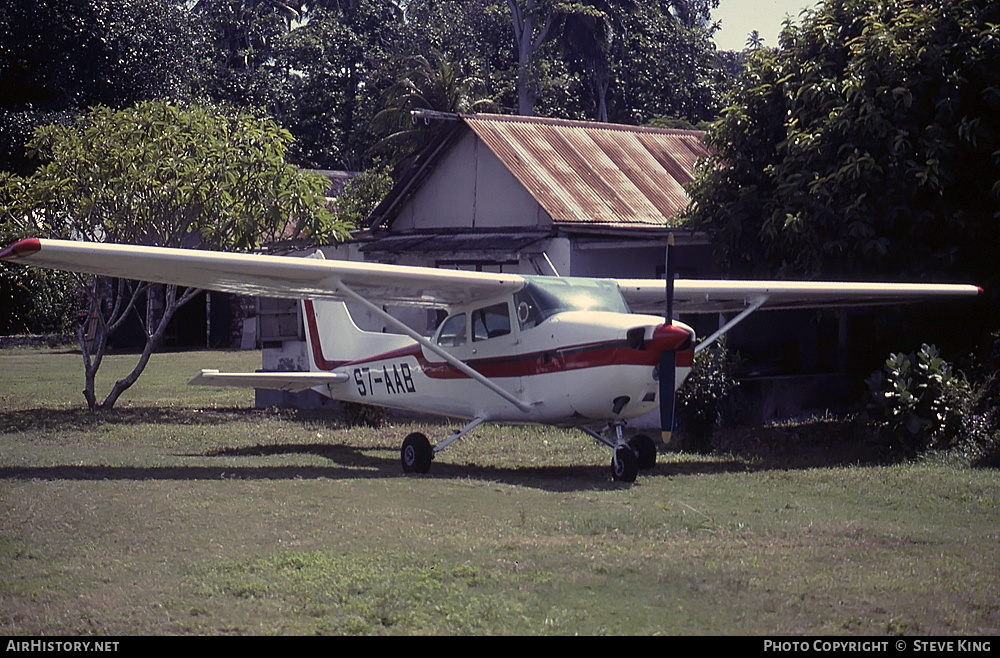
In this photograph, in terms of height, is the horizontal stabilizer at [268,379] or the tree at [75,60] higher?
the tree at [75,60]

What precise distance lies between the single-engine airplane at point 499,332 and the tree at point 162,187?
546 cm

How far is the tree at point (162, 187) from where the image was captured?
744 inches

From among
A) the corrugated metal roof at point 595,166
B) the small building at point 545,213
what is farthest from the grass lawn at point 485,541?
the corrugated metal roof at point 595,166

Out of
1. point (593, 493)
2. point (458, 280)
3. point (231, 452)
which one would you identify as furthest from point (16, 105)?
point (593, 493)

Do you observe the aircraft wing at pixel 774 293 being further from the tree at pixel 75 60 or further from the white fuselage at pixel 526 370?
the tree at pixel 75 60

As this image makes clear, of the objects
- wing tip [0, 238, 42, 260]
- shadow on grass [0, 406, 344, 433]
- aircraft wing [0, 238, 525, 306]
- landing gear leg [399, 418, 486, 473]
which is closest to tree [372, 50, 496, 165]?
Answer: shadow on grass [0, 406, 344, 433]

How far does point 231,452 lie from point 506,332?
4073 millimetres

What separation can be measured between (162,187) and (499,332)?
8670 millimetres

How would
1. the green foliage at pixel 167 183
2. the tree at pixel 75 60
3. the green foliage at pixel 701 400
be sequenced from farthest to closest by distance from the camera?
the tree at pixel 75 60
the green foliage at pixel 167 183
the green foliage at pixel 701 400

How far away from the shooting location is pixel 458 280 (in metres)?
12.3

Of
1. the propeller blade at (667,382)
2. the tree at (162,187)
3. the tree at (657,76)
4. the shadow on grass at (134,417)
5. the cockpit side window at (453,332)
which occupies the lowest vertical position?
the shadow on grass at (134,417)

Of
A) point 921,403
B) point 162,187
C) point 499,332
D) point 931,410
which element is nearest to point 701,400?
point 921,403

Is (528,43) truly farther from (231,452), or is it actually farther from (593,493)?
(593,493)

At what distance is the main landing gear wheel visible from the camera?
41.5 ft
